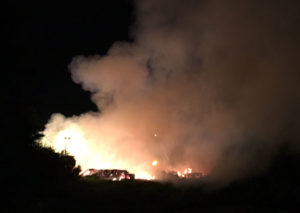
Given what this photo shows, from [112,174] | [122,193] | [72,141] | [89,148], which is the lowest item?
[122,193]

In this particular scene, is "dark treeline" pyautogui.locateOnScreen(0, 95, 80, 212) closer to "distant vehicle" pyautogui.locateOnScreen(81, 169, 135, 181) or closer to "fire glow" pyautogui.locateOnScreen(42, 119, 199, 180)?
"distant vehicle" pyautogui.locateOnScreen(81, 169, 135, 181)

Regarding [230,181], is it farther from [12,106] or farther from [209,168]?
[12,106]

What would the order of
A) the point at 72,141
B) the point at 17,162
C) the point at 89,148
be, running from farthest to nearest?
the point at 89,148
the point at 72,141
the point at 17,162

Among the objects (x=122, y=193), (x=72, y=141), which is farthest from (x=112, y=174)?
(x=122, y=193)

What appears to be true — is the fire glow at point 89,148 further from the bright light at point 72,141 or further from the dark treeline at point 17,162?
the dark treeline at point 17,162

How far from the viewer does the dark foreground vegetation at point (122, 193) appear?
20.2 feet


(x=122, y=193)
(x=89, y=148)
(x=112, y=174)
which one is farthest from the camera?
(x=89, y=148)

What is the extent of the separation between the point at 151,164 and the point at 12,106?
1582 centimetres

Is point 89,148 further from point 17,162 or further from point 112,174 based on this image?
point 17,162

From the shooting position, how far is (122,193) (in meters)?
9.80

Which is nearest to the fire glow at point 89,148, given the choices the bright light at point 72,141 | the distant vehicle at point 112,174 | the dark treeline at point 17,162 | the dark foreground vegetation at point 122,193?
the bright light at point 72,141

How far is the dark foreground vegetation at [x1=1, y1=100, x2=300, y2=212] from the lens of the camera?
6.15 m

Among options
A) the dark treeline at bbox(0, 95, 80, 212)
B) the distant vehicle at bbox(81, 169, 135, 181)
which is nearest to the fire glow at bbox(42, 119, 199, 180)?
the distant vehicle at bbox(81, 169, 135, 181)

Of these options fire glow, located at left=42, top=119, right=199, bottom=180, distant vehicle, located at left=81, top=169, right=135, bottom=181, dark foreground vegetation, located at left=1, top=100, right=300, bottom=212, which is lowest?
dark foreground vegetation, located at left=1, top=100, right=300, bottom=212
